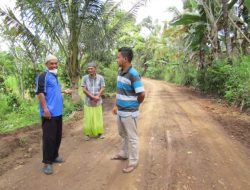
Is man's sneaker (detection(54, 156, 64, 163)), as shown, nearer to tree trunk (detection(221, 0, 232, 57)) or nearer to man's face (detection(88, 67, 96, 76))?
man's face (detection(88, 67, 96, 76))

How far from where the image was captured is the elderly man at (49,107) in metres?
5.06

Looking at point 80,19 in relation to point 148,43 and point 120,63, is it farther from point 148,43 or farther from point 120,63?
point 148,43

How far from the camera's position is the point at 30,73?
15.0 metres

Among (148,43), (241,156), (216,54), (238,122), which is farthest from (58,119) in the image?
(148,43)

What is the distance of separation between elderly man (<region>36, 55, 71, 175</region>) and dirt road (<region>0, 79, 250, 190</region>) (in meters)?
0.32

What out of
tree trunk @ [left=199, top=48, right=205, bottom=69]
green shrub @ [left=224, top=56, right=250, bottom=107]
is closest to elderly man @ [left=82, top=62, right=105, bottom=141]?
green shrub @ [left=224, top=56, right=250, bottom=107]

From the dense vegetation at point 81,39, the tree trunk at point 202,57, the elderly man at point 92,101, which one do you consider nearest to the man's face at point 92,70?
the elderly man at point 92,101

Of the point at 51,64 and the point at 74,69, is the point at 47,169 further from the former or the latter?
the point at 74,69

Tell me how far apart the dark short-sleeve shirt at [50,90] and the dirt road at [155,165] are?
3.30 ft

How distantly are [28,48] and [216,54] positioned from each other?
8.86m

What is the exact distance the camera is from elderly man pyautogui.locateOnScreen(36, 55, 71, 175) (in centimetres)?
506

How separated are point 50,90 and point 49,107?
269 millimetres

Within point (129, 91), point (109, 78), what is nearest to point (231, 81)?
point (129, 91)

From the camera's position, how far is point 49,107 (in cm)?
514
